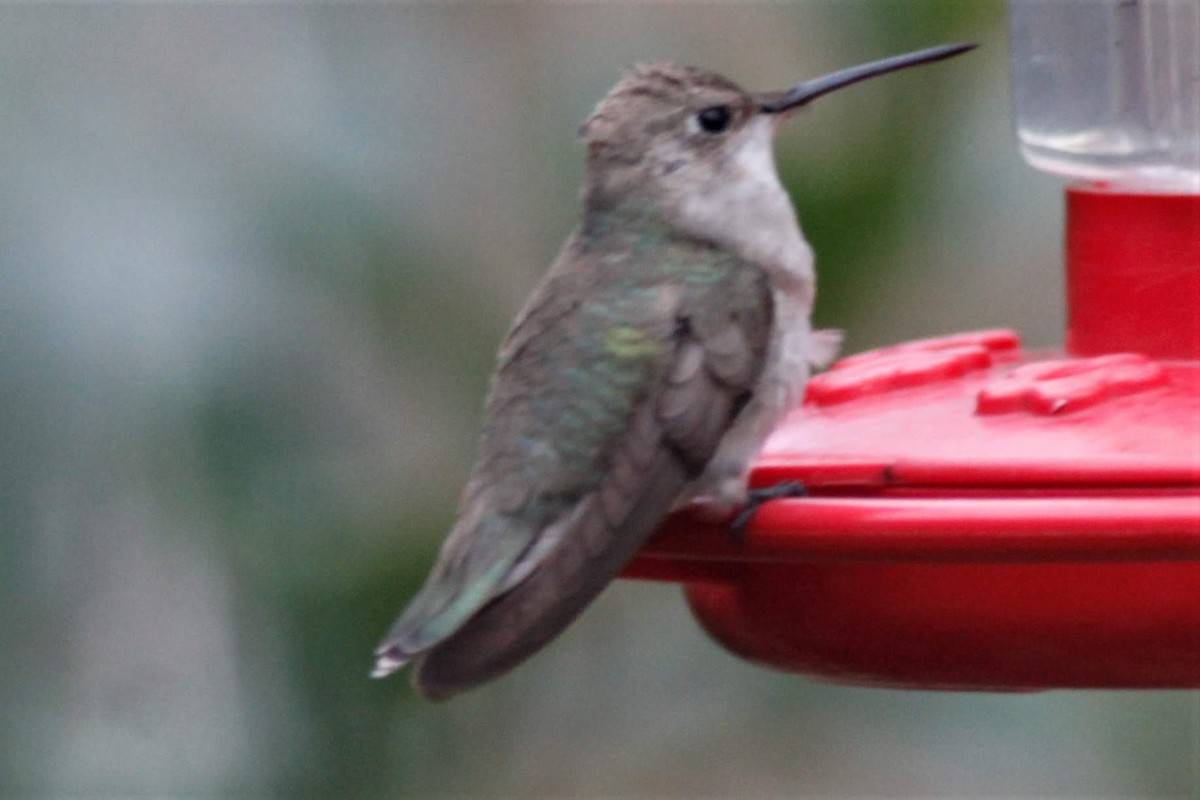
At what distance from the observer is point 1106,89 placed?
121 inches

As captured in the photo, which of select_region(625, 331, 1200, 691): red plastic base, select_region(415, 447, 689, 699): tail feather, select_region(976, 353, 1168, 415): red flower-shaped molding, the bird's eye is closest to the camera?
select_region(625, 331, 1200, 691): red plastic base

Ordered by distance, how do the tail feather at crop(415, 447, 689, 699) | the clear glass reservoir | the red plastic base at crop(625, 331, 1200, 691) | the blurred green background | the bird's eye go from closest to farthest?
1. the red plastic base at crop(625, 331, 1200, 691)
2. the tail feather at crop(415, 447, 689, 699)
3. the clear glass reservoir
4. the bird's eye
5. the blurred green background

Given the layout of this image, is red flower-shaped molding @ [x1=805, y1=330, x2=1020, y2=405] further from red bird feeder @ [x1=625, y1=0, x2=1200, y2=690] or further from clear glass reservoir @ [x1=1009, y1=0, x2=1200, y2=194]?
clear glass reservoir @ [x1=1009, y1=0, x2=1200, y2=194]

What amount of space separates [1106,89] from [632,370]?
Result: 2.90 ft

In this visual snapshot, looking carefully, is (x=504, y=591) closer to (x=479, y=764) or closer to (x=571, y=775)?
(x=479, y=764)

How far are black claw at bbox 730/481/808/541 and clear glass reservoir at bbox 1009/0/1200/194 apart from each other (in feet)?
2.72

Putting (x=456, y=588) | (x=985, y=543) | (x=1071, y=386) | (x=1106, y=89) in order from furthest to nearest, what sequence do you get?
(x=1106, y=89) < (x=456, y=588) < (x=1071, y=386) < (x=985, y=543)

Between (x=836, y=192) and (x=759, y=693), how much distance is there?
3.91ft

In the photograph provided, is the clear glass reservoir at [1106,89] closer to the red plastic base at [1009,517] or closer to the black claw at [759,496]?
the red plastic base at [1009,517]

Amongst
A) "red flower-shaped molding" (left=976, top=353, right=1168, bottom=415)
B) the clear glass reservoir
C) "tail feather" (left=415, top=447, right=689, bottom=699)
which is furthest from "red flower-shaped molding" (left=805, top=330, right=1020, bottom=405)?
"tail feather" (left=415, top=447, right=689, bottom=699)

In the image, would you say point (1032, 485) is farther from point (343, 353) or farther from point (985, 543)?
point (343, 353)

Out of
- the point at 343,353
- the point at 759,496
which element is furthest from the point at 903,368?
the point at 343,353

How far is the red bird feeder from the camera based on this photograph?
7.04ft

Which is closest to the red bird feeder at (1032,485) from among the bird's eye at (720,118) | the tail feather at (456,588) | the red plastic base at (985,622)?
the red plastic base at (985,622)
